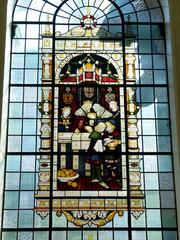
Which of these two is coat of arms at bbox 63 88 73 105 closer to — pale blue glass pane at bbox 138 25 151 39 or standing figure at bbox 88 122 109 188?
standing figure at bbox 88 122 109 188

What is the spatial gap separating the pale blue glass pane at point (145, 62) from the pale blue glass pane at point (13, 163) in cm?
235

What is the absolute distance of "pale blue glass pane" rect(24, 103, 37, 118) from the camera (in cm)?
875

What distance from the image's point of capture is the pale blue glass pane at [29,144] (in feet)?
28.1

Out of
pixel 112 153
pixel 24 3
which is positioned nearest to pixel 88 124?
pixel 112 153

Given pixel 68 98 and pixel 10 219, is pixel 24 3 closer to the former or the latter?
pixel 68 98

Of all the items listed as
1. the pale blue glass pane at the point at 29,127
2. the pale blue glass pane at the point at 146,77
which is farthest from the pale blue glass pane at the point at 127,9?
the pale blue glass pane at the point at 29,127

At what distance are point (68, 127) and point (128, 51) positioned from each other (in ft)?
5.11

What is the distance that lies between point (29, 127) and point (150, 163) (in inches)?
71.6

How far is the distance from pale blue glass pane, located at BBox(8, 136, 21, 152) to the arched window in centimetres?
2

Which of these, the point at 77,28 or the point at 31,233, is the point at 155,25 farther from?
the point at 31,233

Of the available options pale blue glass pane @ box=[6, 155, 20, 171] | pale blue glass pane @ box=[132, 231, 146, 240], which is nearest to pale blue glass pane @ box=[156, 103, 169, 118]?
pale blue glass pane @ box=[132, 231, 146, 240]

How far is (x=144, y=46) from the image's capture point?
30.4 ft

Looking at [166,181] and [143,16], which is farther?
[143,16]

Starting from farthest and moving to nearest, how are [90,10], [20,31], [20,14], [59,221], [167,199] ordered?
[90,10] → [20,14] → [20,31] → [167,199] → [59,221]
